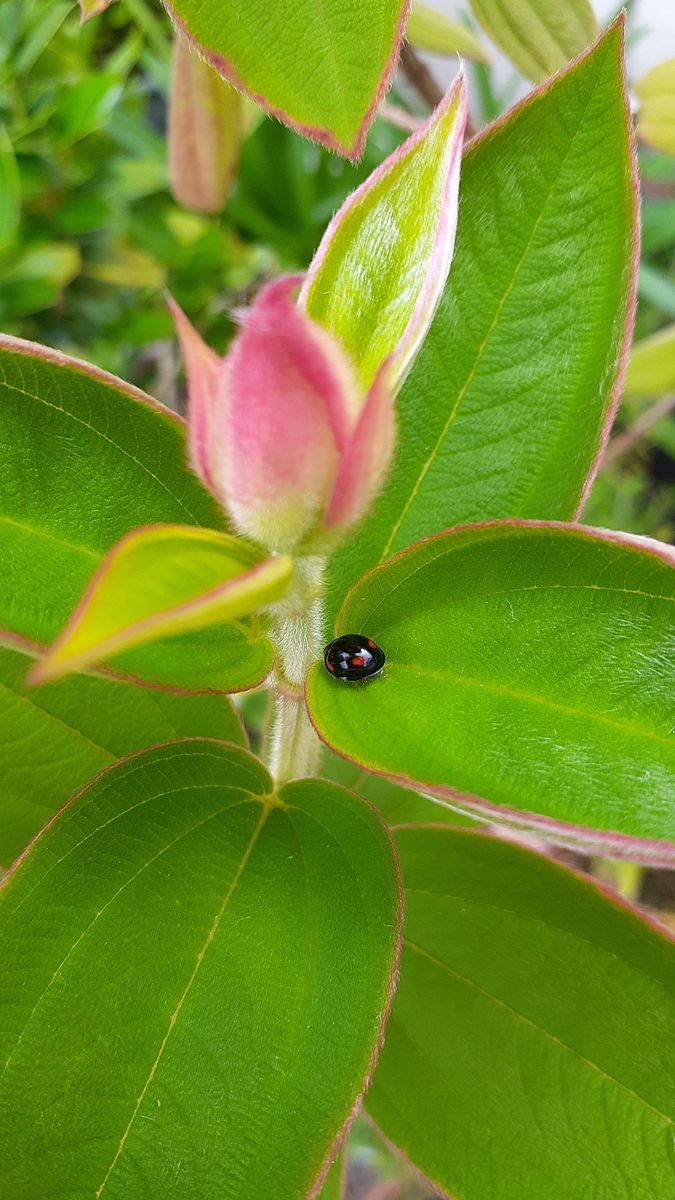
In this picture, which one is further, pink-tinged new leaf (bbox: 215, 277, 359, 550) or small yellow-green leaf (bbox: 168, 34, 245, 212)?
small yellow-green leaf (bbox: 168, 34, 245, 212)

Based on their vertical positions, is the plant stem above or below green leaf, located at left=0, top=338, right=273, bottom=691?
below

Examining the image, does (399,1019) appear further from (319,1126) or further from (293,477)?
(293,477)

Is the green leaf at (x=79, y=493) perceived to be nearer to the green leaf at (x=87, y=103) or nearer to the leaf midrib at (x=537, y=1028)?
the leaf midrib at (x=537, y=1028)

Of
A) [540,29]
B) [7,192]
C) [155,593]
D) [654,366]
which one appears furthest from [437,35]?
[155,593]

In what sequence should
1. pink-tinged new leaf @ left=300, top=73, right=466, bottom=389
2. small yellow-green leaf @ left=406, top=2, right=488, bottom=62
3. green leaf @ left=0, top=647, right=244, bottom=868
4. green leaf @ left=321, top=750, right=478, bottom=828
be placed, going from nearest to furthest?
pink-tinged new leaf @ left=300, top=73, right=466, bottom=389, green leaf @ left=0, top=647, right=244, bottom=868, green leaf @ left=321, top=750, right=478, bottom=828, small yellow-green leaf @ left=406, top=2, right=488, bottom=62

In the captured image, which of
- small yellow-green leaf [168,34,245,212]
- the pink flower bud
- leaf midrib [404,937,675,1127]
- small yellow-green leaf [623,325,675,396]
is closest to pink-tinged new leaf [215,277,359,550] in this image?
the pink flower bud

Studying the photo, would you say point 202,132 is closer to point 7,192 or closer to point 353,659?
point 7,192

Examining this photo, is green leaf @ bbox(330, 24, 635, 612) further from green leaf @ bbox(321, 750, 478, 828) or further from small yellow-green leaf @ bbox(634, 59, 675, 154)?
small yellow-green leaf @ bbox(634, 59, 675, 154)
